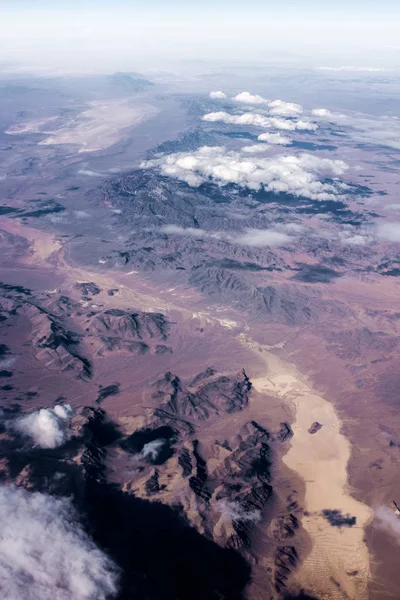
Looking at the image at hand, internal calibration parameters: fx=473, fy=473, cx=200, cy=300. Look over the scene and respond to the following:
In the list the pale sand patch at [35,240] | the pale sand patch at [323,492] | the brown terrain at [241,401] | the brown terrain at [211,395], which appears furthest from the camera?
the pale sand patch at [35,240]

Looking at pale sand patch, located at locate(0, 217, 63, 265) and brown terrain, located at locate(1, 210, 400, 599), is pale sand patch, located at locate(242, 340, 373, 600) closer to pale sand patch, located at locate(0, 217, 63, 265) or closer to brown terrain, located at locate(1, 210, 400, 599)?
brown terrain, located at locate(1, 210, 400, 599)

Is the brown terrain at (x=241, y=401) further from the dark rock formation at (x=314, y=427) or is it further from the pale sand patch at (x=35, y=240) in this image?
the pale sand patch at (x=35, y=240)

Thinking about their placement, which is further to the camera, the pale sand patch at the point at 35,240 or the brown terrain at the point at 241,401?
the pale sand patch at the point at 35,240

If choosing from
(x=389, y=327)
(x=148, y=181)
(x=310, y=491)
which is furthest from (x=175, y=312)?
(x=148, y=181)

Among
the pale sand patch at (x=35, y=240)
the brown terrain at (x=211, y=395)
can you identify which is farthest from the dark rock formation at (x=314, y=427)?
the pale sand patch at (x=35, y=240)

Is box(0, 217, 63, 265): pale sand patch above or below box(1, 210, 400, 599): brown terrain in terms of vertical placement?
above

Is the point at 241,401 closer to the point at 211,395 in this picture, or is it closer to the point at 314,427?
the point at 211,395

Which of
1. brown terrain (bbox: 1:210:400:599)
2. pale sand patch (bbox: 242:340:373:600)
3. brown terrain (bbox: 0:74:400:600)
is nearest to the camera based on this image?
pale sand patch (bbox: 242:340:373:600)

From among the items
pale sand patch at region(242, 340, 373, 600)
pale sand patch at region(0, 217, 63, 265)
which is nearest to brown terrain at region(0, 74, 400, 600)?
pale sand patch at region(242, 340, 373, 600)

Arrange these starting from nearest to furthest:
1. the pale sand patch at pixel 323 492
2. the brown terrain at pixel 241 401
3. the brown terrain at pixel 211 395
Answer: the pale sand patch at pixel 323 492 < the brown terrain at pixel 211 395 < the brown terrain at pixel 241 401

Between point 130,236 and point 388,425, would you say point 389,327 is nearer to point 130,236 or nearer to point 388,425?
point 388,425
